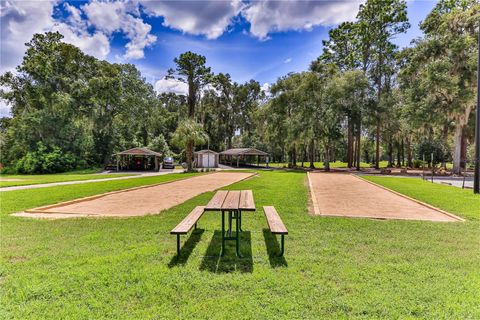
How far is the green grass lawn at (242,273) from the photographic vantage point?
258cm

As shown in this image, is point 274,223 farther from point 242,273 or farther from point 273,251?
point 242,273

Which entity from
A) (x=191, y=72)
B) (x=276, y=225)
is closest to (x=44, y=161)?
(x=191, y=72)

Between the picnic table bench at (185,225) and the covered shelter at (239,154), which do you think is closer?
the picnic table bench at (185,225)

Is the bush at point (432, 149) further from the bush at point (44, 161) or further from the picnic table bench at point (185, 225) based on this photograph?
the bush at point (44, 161)

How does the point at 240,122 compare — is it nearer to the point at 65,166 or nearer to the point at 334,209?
the point at 65,166

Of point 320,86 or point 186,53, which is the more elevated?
point 186,53

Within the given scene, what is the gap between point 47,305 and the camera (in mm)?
2619

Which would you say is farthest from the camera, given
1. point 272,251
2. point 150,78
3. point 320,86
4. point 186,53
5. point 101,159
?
A: point 150,78

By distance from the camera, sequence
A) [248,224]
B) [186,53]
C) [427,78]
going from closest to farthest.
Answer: [248,224]
[427,78]
[186,53]

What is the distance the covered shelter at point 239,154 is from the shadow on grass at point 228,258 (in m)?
34.8

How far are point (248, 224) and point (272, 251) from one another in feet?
5.40

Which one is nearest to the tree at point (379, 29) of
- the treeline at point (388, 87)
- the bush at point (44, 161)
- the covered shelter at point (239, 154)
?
the treeline at point (388, 87)

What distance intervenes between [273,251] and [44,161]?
3085 cm

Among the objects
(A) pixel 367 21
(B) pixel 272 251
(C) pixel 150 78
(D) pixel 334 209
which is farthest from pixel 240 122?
(B) pixel 272 251
